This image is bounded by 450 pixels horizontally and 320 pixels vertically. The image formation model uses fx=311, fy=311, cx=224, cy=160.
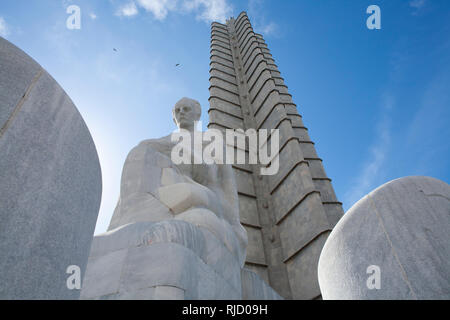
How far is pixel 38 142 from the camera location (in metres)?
0.98

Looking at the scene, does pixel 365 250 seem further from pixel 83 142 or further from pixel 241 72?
pixel 241 72

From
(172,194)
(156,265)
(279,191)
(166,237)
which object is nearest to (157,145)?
(172,194)

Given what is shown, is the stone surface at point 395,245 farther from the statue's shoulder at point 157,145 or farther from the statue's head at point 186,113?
the statue's head at point 186,113

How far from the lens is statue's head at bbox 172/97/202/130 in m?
3.38

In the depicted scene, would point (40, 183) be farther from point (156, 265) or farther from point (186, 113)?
point (186, 113)

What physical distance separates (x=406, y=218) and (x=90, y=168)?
1649 millimetres

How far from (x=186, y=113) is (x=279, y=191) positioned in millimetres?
7304

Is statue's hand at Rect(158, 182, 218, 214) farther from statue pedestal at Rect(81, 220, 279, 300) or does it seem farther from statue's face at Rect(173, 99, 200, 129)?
statue's face at Rect(173, 99, 200, 129)

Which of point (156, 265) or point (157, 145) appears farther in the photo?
point (157, 145)

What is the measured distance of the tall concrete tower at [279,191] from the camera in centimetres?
796

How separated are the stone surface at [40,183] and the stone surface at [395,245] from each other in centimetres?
141

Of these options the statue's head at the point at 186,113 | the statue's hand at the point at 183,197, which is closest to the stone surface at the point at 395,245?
the statue's hand at the point at 183,197

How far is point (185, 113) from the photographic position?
3.41 m
